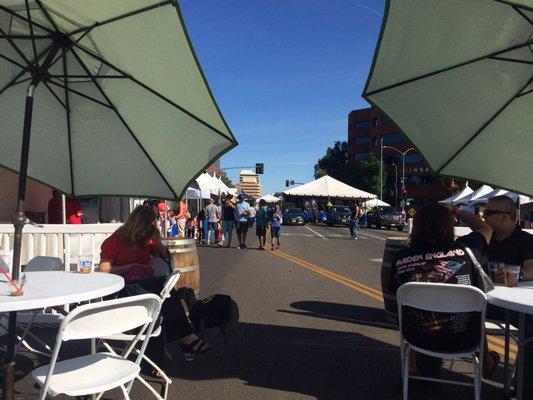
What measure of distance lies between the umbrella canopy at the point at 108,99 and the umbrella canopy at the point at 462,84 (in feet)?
5.01

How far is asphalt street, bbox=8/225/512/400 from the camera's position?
4.01 metres

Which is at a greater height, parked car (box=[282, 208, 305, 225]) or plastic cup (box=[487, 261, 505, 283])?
plastic cup (box=[487, 261, 505, 283])

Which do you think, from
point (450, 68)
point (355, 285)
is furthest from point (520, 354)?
point (355, 285)

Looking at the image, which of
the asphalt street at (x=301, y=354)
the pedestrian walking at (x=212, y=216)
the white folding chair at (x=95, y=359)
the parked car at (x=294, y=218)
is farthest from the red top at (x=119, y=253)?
the parked car at (x=294, y=218)

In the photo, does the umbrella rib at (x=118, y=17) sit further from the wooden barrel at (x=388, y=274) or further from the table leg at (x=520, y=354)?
the wooden barrel at (x=388, y=274)

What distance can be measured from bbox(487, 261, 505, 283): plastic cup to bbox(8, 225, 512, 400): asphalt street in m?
0.98

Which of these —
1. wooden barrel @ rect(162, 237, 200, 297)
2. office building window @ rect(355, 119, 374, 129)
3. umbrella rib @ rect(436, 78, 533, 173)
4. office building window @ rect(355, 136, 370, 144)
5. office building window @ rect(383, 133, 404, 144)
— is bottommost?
wooden barrel @ rect(162, 237, 200, 297)

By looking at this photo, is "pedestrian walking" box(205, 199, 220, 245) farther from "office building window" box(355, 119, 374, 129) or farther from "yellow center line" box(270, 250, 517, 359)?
"office building window" box(355, 119, 374, 129)

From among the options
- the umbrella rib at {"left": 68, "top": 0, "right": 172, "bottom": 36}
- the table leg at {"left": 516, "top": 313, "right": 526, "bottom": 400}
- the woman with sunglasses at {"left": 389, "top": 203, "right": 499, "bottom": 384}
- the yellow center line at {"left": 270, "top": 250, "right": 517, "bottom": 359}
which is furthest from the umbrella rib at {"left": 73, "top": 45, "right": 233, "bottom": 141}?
the yellow center line at {"left": 270, "top": 250, "right": 517, "bottom": 359}

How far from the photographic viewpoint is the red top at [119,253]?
4535mm

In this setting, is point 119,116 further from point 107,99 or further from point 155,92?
point 155,92

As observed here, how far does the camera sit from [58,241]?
6.02m

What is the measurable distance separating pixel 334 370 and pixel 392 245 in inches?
77.6

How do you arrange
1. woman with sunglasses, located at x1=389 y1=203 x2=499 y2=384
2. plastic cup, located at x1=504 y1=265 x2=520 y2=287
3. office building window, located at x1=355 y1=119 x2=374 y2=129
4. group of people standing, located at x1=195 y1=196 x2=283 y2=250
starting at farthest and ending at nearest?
1. office building window, located at x1=355 y1=119 x2=374 y2=129
2. group of people standing, located at x1=195 y1=196 x2=283 y2=250
3. plastic cup, located at x1=504 y1=265 x2=520 y2=287
4. woman with sunglasses, located at x1=389 y1=203 x2=499 y2=384
